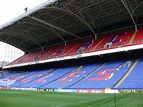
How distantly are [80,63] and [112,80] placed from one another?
45.3 feet

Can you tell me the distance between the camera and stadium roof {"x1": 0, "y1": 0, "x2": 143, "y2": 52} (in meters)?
33.6

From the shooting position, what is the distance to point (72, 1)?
32.6 metres

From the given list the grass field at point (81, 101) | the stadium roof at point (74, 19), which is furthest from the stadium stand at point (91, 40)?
the grass field at point (81, 101)

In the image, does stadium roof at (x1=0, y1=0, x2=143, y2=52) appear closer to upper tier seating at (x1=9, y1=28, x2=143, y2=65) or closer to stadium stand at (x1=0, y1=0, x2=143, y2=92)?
stadium stand at (x1=0, y1=0, x2=143, y2=92)

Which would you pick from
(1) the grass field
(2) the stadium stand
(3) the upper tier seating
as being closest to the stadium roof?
(2) the stadium stand

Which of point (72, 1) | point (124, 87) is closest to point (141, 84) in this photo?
point (124, 87)

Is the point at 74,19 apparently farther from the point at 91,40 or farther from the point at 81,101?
the point at 81,101

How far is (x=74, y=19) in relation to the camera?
40062 mm

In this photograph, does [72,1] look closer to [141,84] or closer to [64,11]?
[64,11]

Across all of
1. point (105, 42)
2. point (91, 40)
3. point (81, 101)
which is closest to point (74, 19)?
point (91, 40)

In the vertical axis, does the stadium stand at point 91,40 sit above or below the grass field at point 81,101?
above

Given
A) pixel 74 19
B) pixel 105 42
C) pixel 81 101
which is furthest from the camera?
pixel 74 19

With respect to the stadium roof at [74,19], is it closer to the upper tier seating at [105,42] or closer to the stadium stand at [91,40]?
the stadium stand at [91,40]

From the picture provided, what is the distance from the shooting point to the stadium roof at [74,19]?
33562 millimetres
